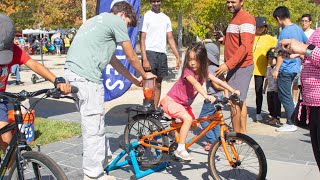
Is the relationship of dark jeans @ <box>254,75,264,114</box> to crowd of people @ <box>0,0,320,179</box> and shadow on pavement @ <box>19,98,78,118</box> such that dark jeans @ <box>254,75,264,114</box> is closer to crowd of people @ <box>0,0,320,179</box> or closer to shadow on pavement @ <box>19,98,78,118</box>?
crowd of people @ <box>0,0,320,179</box>

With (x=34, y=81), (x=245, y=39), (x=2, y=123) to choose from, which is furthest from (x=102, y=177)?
(x=34, y=81)

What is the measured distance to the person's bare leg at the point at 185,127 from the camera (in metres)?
4.50

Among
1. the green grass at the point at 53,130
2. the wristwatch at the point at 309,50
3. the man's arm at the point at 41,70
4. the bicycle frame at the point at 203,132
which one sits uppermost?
the wristwatch at the point at 309,50

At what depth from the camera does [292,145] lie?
20.1 ft

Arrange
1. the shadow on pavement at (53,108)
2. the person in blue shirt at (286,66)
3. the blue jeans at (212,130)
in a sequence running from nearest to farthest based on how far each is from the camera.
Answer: the blue jeans at (212,130) → the person in blue shirt at (286,66) → the shadow on pavement at (53,108)

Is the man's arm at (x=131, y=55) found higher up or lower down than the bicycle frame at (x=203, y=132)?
higher up

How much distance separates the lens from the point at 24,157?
10.4ft

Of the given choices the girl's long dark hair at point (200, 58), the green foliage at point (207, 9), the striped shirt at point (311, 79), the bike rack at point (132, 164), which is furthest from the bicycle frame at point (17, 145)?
the green foliage at point (207, 9)

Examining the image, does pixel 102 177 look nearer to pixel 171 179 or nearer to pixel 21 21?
pixel 171 179

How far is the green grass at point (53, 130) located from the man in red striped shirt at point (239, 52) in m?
2.59

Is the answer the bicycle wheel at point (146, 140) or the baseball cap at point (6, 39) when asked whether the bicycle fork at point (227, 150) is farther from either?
the baseball cap at point (6, 39)

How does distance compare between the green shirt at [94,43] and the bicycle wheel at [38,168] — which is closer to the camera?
the bicycle wheel at [38,168]

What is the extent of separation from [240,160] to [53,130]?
3.59 meters

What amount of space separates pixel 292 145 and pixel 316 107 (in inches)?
115
